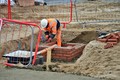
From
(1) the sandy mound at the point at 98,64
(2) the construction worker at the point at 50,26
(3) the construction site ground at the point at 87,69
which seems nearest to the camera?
(3) the construction site ground at the point at 87,69

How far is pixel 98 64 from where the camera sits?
8102mm

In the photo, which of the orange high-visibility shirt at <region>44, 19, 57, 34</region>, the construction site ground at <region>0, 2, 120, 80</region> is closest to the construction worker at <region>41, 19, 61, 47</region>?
the orange high-visibility shirt at <region>44, 19, 57, 34</region>

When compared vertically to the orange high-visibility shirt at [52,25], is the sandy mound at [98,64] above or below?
below

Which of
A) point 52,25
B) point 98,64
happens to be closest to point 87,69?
point 98,64

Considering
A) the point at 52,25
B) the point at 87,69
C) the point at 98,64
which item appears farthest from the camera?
the point at 52,25

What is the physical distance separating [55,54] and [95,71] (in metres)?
2.75

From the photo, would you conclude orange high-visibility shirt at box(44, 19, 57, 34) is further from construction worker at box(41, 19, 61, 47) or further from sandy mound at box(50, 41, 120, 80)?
sandy mound at box(50, 41, 120, 80)

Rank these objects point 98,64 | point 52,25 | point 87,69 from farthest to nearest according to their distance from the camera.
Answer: point 52,25 → point 98,64 → point 87,69

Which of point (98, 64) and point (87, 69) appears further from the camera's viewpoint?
point (98, 64)

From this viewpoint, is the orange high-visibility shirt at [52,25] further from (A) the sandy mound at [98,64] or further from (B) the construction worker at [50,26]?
(A) the sandy mound at [98,64]

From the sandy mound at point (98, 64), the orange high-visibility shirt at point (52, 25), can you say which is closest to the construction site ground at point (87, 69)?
the sandy mound at point (98, 64)

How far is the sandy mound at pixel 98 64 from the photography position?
7312mm

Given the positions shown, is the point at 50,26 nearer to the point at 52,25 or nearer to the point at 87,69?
the point at 52,25

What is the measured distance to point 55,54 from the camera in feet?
33.0
